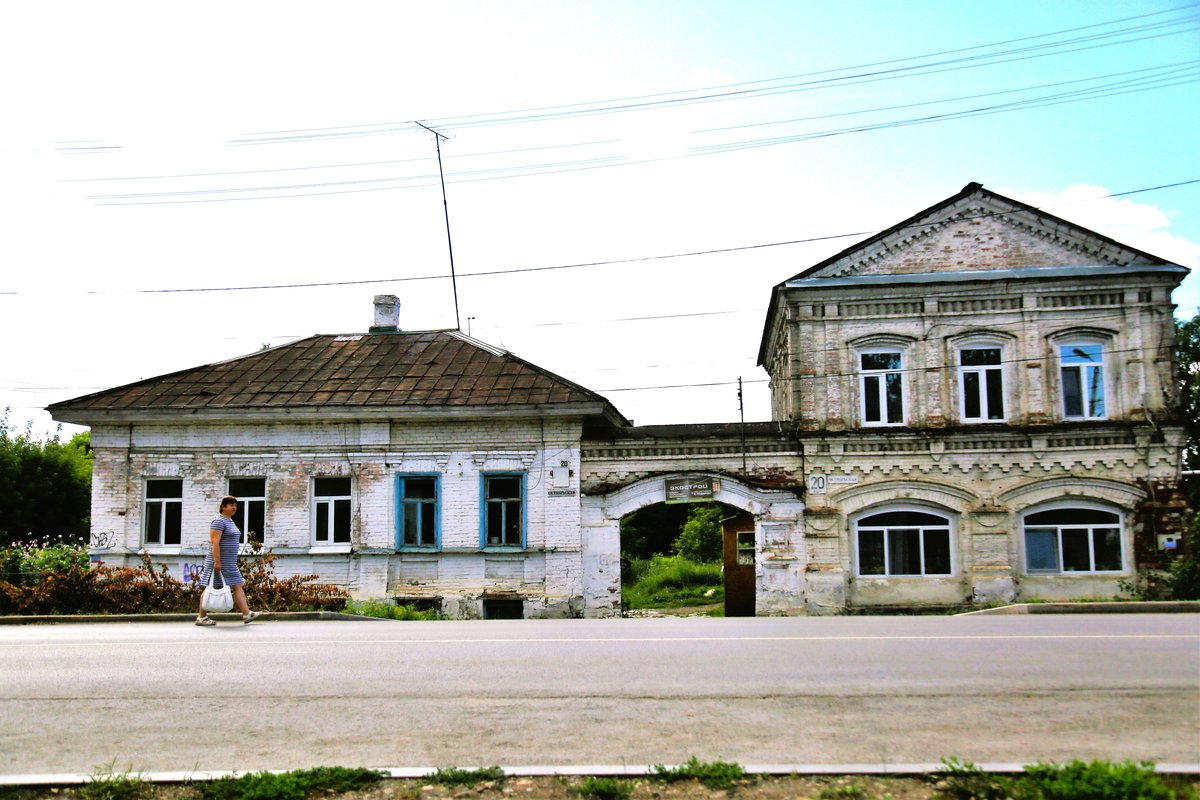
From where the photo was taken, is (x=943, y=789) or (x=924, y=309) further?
(x=924, y=309)

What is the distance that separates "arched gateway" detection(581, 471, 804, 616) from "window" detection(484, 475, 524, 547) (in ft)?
4.90

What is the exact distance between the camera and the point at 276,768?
598 cm

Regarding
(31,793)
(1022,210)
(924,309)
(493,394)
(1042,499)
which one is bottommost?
(31,793)

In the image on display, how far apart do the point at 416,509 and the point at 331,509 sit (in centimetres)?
196

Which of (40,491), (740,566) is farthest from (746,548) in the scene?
(40,491)

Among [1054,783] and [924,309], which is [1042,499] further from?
[1054,783]

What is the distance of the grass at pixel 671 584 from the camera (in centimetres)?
3234

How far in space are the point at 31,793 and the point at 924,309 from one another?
20.2m

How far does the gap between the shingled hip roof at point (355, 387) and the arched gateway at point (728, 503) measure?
6.95ft

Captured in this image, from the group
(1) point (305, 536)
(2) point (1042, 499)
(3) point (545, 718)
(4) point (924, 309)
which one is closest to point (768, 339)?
(4) point (924, 309)

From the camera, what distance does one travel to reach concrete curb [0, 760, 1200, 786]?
18.2 ft

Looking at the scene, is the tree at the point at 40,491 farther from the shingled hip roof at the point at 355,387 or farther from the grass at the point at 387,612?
the grass at the point at 387,612

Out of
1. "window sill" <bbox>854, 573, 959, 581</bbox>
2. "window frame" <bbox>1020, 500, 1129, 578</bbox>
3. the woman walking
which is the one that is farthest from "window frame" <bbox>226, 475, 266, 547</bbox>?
"window frame" <bbox>1020, 500, 1129, 578</bbox>

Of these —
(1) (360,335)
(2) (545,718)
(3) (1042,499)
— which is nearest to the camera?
(2) (545,718)
